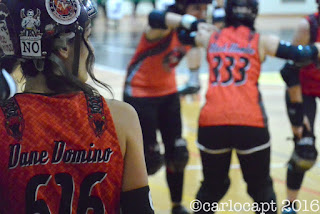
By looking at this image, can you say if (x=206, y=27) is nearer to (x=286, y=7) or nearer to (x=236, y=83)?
(x=236, y=83)

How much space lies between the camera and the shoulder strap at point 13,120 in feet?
4.90

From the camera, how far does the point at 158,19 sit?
12.9 feet

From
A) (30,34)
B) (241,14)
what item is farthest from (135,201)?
(241,14)

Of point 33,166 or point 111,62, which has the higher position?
point 33,166

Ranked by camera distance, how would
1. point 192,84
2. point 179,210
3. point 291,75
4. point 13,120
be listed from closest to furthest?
point 13,120
point 291,75
point 179,210
point 192,84

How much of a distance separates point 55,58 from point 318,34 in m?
2.76

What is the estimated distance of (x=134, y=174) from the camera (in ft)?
5.31

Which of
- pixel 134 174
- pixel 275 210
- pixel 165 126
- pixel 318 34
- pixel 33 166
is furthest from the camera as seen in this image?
pixel 165 126

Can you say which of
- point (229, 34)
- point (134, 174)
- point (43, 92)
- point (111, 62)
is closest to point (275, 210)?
point (229, 34)

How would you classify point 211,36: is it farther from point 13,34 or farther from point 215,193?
point 13,34

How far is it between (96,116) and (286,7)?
29.8 metres

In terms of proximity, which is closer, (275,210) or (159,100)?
(275,210)

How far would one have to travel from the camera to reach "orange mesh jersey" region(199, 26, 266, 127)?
11.1 ft

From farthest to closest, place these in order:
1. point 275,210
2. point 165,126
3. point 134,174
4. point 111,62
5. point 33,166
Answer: point 111,62, point 165,126, point 275,210, point 134,174, point 33,166
